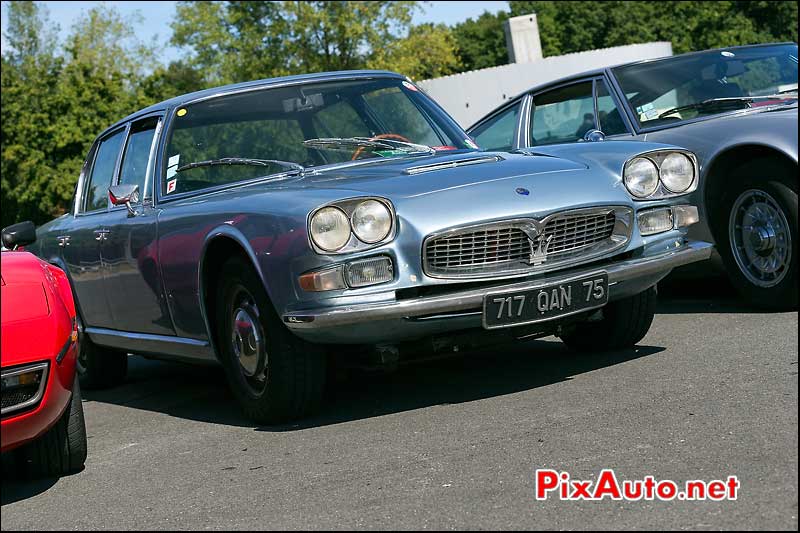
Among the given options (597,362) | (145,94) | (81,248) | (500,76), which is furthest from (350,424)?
(145,94)

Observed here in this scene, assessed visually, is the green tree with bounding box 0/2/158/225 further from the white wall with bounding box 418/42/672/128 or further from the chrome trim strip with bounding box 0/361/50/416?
the chrome trim strip with bounding box 0/361/50/416

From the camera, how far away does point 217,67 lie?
49344 millimetres

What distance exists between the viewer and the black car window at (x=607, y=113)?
25.7 feet

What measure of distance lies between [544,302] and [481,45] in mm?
77475

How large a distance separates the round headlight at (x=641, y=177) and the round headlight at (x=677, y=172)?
0.06m

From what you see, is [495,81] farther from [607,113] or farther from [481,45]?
[481,45]

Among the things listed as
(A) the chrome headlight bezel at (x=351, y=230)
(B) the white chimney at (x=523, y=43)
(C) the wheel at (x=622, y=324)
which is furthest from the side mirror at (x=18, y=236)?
(B) the white chimney at (x=523, y=43)

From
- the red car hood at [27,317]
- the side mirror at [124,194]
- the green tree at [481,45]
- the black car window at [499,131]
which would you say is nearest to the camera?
the red car hood at [27,317]

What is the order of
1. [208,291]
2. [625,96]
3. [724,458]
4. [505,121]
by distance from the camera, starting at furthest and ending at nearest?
[505,121], [625,96], [208,291], [724,458]

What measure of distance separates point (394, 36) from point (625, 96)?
1655 inches

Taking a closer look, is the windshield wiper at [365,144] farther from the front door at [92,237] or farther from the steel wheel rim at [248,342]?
the front door at [92,237]

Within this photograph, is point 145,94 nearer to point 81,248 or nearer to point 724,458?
point 81,248

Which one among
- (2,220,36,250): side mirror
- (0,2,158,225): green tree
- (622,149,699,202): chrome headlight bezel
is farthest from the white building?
(2,220,36,250): side mirror

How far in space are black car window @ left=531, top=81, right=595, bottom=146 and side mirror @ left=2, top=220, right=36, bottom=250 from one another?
384cm
